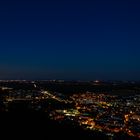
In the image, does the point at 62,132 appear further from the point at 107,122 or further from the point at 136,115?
the point at 136,115

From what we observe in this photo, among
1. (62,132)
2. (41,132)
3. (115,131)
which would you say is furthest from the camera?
(115,131)

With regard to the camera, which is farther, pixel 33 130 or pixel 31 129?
pixel 31 129

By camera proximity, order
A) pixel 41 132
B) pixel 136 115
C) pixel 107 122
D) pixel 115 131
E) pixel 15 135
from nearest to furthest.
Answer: pixel 15 135
pixel 41 132
pixel 115 131
pixel 107 122
pixel 136 115

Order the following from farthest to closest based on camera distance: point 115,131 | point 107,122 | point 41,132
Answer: point 107,122 → point 115,131 → point 41,132

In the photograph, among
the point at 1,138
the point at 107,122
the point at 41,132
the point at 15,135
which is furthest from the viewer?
the point at 107,122

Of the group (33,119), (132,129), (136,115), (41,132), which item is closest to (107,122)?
(132,129)

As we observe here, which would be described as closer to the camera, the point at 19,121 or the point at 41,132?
the point at 41,132

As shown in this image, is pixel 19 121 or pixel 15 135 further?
pixel 19 121

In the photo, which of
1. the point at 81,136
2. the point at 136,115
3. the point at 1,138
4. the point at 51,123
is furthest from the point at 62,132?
the point at 136,115

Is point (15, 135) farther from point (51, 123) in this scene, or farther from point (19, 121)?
point (51, 123)
